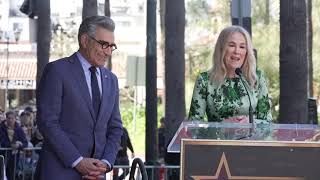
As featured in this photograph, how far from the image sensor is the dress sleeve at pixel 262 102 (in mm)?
6242

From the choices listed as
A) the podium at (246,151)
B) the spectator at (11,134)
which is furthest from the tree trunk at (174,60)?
the podium at (246,151)

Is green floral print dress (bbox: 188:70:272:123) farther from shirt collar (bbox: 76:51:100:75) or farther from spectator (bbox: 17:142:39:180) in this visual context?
spectator (bbox: 17:142:39:180)

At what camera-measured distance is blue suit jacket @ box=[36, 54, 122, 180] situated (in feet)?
18.7

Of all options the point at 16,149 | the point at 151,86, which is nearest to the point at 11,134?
the point at 16,149

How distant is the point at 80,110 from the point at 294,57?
649 cm

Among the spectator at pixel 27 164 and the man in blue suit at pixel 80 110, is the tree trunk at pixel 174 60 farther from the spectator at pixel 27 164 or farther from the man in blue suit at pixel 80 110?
the man in blue suit at pixel 80 110

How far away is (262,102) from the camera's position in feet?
20.6

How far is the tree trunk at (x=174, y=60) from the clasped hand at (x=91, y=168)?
42.5 ft

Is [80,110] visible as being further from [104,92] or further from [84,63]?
[84,63]

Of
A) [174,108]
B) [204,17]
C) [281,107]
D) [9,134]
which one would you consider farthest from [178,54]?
[204,17]

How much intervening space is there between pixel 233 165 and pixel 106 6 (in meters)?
22.6

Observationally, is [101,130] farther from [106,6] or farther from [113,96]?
[106,6]

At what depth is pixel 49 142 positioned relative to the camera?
5.73m

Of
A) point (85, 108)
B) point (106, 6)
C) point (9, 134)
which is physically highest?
point (106, 6)
